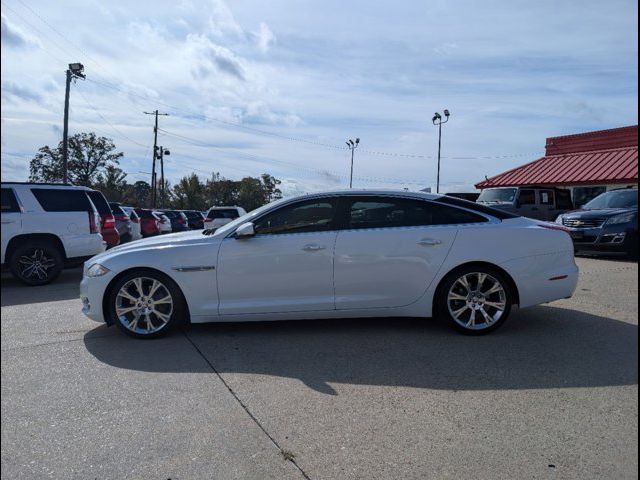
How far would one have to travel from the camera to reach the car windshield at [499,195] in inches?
704

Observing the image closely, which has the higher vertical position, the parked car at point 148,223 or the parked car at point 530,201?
the parked car at point 530,201

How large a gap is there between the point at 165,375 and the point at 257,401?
94cm

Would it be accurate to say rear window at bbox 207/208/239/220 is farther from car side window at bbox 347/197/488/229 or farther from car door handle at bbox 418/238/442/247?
car door handle at bbox 418/238/442/247

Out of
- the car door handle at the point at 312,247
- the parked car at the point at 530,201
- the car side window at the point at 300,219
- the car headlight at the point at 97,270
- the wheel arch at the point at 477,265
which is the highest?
the parked car at the point at 530,201

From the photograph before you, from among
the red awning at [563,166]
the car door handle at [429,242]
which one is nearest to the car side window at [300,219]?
the car door handle at [429,242]

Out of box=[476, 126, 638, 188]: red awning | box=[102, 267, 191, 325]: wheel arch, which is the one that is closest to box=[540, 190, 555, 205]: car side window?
box=[476, 126, 638, 188]: red awning

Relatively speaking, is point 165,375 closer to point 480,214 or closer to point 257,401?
point 257,401

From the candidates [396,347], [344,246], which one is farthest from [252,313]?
[396,347]

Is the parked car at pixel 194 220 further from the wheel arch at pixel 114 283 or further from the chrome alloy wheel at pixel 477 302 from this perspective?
the chrome alloy wheel at pixel 477 302

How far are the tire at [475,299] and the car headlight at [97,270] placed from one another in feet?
10.8

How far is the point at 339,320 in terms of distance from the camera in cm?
584

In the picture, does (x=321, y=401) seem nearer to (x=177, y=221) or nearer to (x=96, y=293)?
(x=96, y=293)

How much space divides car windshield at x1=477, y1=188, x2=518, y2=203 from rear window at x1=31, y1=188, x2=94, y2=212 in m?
13.5

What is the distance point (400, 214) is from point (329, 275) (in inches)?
39.0
